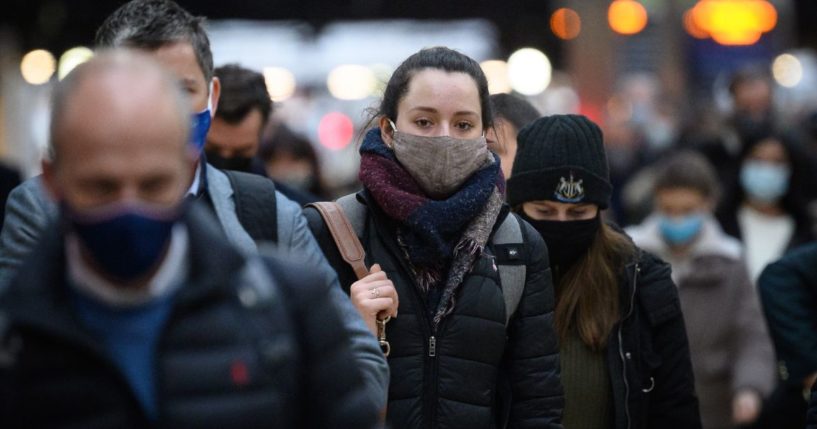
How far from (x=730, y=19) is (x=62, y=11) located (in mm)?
12181

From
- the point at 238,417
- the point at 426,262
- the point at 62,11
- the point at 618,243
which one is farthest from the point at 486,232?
the point at 62,11

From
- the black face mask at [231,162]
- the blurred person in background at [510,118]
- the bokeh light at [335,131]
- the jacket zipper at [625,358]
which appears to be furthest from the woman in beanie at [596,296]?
the bokeh light at [335,131]

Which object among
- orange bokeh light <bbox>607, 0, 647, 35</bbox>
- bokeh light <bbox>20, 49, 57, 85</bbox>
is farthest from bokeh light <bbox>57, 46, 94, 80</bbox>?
orange bokeh light <bbox>607, 0, 647, 35</bbox>

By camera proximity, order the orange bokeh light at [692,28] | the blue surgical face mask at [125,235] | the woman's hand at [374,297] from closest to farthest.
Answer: the blue surgical face mask at [125,235], the woman's hand at [374,297], the orange bokeh light at [692,28]

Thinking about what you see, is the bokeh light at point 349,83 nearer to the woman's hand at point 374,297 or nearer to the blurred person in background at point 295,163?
the blurred person in background at point 295,163

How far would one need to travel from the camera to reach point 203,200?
3912 millimetres

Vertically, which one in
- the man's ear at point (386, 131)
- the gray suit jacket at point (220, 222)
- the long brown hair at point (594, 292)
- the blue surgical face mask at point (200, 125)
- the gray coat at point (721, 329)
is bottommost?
the gray coat at point (721, 329)

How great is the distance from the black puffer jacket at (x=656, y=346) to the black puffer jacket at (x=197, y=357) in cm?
273

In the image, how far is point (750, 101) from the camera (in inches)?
520

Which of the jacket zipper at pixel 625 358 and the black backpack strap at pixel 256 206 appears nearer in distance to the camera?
the black backpack strap at pixel 256 206

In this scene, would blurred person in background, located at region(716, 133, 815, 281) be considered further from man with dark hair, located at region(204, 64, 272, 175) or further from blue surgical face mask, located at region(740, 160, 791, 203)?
man with dark hair, located at region(204, 64, 272, 175)

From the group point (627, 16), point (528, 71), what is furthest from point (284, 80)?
point (627, 16)

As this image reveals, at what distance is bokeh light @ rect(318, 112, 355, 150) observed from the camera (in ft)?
120

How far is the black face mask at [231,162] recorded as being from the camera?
6.30 metres
